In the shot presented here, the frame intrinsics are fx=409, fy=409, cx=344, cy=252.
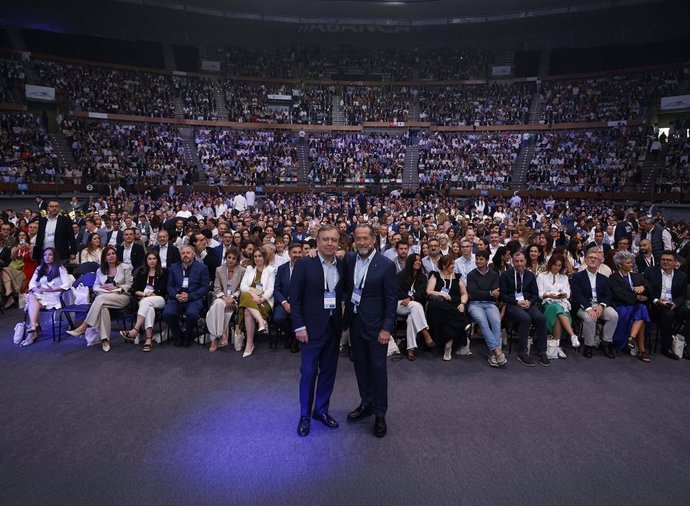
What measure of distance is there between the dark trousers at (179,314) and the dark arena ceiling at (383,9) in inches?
1082

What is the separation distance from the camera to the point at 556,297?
5.55m

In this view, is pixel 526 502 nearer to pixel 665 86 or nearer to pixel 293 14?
pixel 665 86

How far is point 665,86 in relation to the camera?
77.4 feet

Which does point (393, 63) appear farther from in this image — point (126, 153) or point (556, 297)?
point (556, 297)

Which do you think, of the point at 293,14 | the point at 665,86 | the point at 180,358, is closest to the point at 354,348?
the point at 180,358

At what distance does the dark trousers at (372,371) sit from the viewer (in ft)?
11.4

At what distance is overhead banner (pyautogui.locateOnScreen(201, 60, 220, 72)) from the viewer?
94.9 ft

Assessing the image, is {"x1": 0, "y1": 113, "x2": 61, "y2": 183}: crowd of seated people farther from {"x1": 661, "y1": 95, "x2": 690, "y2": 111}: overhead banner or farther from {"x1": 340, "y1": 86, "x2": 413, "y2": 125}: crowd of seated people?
{"x1": 661, "y1": 95, "x2": 690, "y2": 111}: overhead banner

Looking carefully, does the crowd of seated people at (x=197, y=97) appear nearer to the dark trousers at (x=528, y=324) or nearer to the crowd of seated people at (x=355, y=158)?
the crowd of seated people at (x=355, y=158)

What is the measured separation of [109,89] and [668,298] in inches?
1121

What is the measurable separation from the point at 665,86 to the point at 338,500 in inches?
1182

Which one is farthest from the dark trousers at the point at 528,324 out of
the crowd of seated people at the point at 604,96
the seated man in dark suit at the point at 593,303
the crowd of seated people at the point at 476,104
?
the crowd of seated people at the point at 604,96

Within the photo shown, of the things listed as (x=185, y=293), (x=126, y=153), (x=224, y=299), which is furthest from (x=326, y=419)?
(x=126, y=153)

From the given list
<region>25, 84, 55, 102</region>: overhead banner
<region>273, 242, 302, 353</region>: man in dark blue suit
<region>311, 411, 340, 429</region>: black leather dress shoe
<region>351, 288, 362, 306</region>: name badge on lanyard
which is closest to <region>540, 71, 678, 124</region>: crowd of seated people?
<region>273, 242, 302, 353</region>: man in dark blue suit
